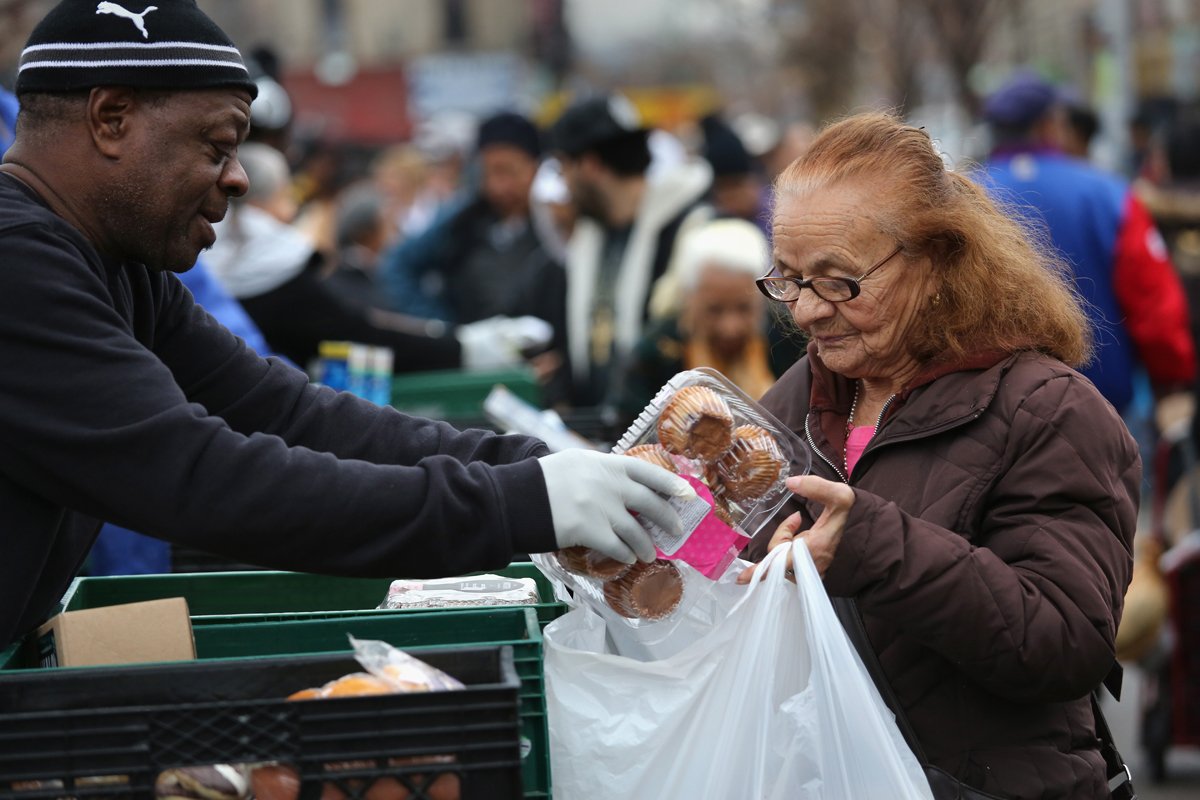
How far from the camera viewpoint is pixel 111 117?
7.46ft

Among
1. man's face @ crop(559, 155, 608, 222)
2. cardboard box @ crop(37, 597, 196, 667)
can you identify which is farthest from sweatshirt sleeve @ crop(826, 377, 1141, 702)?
man's face @ crop(559, 155, 608, 222)

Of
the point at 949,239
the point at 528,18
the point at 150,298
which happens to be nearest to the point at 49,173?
the point at 150,298

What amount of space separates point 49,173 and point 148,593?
788 millimetres

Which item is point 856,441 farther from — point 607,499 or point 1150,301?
point 1150,301

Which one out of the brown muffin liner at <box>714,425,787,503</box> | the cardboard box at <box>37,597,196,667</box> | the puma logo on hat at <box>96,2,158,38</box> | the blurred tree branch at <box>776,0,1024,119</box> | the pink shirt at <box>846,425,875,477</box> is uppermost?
the puma logo on hat at <box>96,2,158,38</box>

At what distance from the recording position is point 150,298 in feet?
8.38

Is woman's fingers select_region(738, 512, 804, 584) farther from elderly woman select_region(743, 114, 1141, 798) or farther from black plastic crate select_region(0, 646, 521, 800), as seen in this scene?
black plastic crate select_region(0, 646, 521, 800)

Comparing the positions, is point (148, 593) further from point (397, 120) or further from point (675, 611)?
point (397, 120)

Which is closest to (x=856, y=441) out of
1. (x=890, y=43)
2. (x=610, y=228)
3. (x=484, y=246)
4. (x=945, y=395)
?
(x=945, y=395)

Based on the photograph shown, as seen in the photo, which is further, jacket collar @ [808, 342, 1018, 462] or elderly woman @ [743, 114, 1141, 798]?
jacket collar @ [808, 342, 1018, 462]

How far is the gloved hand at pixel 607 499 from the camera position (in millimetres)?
2133

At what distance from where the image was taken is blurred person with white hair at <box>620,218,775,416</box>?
508 centimetres

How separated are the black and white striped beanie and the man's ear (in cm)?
2

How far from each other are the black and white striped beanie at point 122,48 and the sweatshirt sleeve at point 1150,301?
4.93 metres
